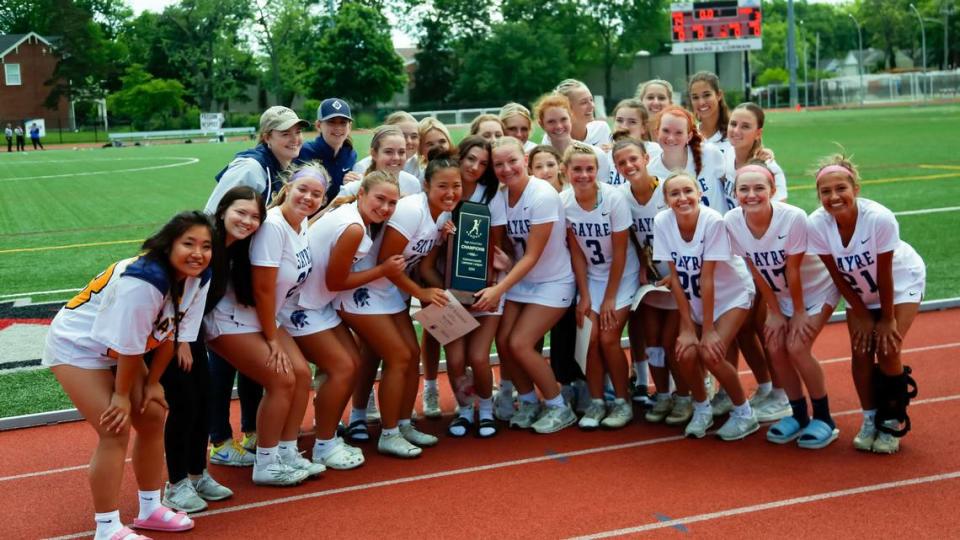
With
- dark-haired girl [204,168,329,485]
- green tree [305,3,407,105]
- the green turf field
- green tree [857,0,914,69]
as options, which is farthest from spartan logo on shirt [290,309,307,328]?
green tree [857,0,914,69]

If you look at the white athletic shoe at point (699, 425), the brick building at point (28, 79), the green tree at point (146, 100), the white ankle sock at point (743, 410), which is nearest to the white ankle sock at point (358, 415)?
the white athletic shoe at point (699, 425)

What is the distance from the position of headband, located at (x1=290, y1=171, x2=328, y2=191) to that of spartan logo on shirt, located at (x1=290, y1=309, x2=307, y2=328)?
29.3 inches

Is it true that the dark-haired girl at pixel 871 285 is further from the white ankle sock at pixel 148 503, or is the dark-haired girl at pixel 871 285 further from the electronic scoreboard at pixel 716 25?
the electronic scoreboard at pixel 716 25

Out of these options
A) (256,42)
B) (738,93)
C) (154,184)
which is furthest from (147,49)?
(154,184)

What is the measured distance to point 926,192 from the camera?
16.2m

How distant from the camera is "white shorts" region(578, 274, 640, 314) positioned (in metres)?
6.34

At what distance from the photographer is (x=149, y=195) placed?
22250 millimetres

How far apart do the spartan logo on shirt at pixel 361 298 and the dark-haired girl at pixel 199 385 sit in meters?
0.80

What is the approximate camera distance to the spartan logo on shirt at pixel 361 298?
588 cm

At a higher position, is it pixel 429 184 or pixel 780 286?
pixel 429 184

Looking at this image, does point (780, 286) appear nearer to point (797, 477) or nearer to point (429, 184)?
point (797, 477)

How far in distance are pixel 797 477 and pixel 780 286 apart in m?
1.14


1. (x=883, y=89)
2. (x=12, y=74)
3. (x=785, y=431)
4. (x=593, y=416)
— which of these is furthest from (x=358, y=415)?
(x=12, y=74)

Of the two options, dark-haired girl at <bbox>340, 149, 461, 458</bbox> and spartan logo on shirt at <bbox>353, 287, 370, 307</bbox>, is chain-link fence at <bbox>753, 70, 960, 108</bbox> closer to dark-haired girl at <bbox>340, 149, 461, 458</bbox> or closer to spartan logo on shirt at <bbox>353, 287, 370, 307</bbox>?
dark-haired girl at <bbox>340, 149, 461, 458</bbox>
